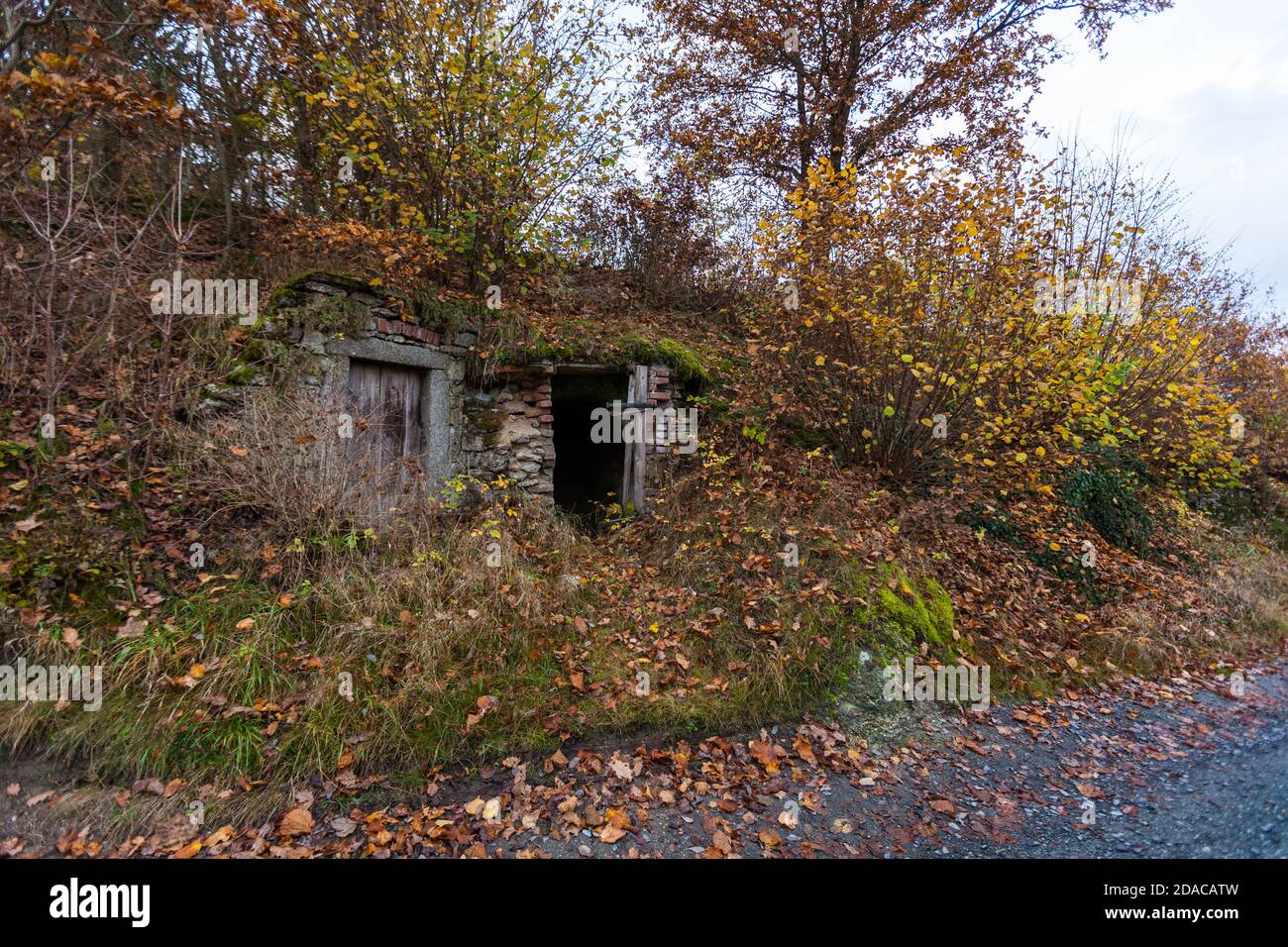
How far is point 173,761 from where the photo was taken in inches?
128

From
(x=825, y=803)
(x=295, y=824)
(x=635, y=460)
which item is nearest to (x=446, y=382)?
(x=635, y=460)

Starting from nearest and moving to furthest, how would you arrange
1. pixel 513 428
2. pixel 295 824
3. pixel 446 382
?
pixel 295 824 < pixel 446 382 < pixel 513 428

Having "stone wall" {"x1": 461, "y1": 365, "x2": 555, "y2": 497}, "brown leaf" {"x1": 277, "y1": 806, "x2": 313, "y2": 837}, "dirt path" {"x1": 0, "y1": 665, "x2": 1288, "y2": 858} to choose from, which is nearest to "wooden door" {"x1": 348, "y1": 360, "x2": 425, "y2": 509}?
"stone wall" {"x1": 461, "y1": 365, "x2": 555, "y2": 497}

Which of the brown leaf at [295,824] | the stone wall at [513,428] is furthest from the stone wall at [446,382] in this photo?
the brown leaf at [295,824]

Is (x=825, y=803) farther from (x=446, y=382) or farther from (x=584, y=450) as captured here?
(x=584, y=450)

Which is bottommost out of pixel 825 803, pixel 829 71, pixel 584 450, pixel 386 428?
pixel 825 803

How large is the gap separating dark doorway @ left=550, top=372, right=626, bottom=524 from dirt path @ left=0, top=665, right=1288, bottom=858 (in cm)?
393

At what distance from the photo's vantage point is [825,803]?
11.4 ft

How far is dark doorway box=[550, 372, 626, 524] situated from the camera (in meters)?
7.41

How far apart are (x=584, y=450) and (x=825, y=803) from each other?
6.11 m

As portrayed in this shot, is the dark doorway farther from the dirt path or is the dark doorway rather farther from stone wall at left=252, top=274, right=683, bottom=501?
the dirt path

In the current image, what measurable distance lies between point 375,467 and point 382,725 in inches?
97.8

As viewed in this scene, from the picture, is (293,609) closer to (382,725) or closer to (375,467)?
(382,725)
